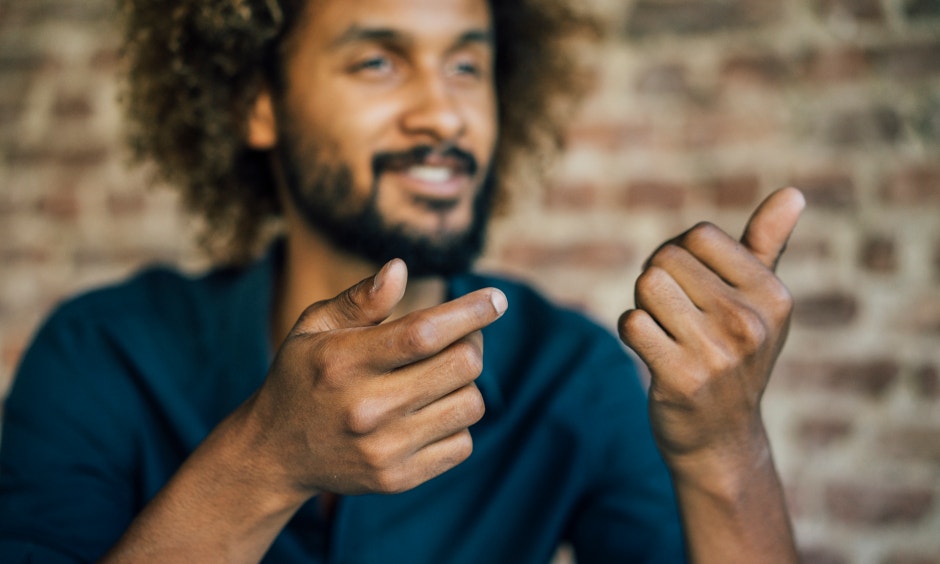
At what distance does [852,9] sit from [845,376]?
2.13 ft

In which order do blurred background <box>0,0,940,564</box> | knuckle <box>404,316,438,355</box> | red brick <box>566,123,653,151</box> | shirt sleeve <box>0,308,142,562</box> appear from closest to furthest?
knuckle <box>404,316,438,355</box> < shirt sleeve <box>0,308,142,562</box> < blurred background <box>0,0,940,564</box> < red brick <box>566,123,653,151</box>

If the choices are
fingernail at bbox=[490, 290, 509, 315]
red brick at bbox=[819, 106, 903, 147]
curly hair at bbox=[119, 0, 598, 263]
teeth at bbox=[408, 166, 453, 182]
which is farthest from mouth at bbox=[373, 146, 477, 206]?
red brick at bbox=[819, 106, 903, 147]

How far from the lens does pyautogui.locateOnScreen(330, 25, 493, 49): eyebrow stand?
43.5 inches

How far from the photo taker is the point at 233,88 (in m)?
1.34

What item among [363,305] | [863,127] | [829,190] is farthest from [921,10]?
[363,305]

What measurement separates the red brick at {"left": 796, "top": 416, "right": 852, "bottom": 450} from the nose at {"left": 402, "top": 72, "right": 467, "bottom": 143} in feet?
2.72

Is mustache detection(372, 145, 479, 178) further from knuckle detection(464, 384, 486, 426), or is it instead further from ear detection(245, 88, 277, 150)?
knuckle detection(464, 384, 486, 426)

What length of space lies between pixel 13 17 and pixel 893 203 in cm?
179

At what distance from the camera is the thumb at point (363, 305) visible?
61cm

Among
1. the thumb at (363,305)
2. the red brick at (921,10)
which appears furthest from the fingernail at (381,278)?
the red brick at (921,10)

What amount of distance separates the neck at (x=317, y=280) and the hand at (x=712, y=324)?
516mm

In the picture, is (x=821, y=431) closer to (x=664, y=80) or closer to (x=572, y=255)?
(x=572, y=255)

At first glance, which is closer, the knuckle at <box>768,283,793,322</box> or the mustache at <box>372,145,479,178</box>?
the knuckle at <box>768,283,793,322</box>

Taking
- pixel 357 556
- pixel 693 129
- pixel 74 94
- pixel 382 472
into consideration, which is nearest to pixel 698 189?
pixel 693 129
